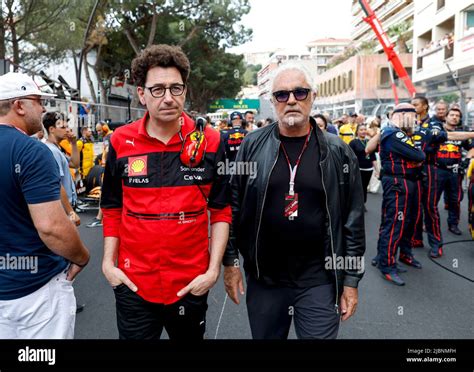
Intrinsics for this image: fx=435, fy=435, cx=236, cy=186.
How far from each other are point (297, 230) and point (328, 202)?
0.70ft

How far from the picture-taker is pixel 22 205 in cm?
195

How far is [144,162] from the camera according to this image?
2.08 meters

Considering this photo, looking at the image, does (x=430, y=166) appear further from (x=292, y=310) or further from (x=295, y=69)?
(x=292, y=310)

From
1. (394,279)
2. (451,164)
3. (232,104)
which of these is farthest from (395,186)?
(232,104)

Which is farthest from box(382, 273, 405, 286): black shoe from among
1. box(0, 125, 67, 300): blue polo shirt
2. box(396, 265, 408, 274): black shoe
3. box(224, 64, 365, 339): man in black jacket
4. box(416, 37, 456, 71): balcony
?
box(416, 37, 456, 71): balcony

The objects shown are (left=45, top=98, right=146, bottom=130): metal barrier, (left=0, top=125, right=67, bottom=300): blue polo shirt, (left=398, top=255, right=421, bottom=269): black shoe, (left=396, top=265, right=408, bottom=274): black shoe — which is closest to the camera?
(left=0, top=125, right=67, bottom=300): blue polo shirt

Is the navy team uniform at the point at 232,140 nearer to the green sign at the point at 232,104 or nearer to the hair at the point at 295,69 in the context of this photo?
the hair at the point at 295,69

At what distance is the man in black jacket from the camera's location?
7.36ft

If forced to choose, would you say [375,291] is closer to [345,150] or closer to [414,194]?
[414,194]

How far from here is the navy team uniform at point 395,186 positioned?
473cm

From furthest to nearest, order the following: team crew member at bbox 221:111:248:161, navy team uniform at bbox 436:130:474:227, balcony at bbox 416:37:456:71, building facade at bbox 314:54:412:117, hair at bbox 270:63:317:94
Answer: building facade at bbox 314:54:412:117, balcony at bbox 416:37:456:71, team crew member at bbox 221:111:248:161, navy team uniform at bbox 436:130:474:227, hair at bbox 270:63:317:94

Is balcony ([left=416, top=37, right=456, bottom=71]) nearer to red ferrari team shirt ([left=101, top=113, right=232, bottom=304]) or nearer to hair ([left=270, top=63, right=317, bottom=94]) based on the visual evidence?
hair ([left=270, top=63, right=317, bottom=94])

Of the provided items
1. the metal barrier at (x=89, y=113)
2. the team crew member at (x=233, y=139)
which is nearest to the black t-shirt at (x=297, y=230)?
the team crew member at (x=233, y=139)

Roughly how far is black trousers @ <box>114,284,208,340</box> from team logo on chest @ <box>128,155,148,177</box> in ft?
1.79
